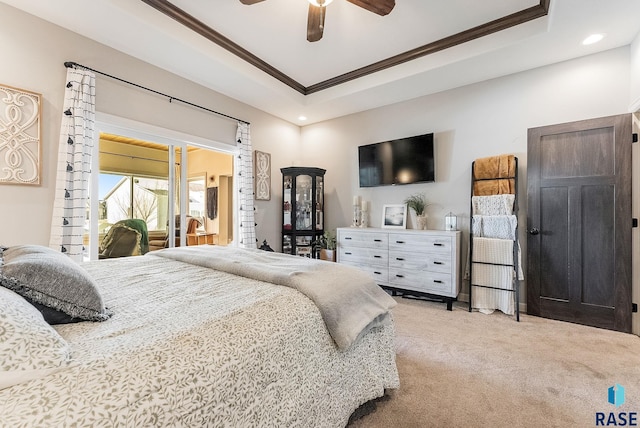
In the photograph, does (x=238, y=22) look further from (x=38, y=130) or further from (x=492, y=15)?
(x=492, y=15)

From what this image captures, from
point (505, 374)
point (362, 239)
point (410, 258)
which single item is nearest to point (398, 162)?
point (362, 239)

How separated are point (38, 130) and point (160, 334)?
2639mm

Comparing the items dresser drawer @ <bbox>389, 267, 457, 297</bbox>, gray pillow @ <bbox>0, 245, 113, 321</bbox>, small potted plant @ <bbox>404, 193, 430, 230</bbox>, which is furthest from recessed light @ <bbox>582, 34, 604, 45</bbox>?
gray pillow @ <bbox>0, 245, 113, 321</bbox>

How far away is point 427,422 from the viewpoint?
58.5 inches

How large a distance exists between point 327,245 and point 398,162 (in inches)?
65.4

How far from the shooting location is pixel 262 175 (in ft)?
14.1

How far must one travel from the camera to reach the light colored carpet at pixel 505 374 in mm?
1533

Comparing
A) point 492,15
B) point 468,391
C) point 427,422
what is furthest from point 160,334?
point 492,15

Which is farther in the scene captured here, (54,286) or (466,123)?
(466,123)

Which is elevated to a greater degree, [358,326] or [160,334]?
[160,334]

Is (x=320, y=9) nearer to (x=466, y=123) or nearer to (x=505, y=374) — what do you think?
(x=466, y=123)

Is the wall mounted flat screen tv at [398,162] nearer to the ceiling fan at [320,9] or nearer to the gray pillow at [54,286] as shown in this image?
the ceiling fan at [320,9]

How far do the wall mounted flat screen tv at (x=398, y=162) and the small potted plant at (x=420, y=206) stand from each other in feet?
0.78

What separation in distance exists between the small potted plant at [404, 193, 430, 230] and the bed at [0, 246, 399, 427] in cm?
228
